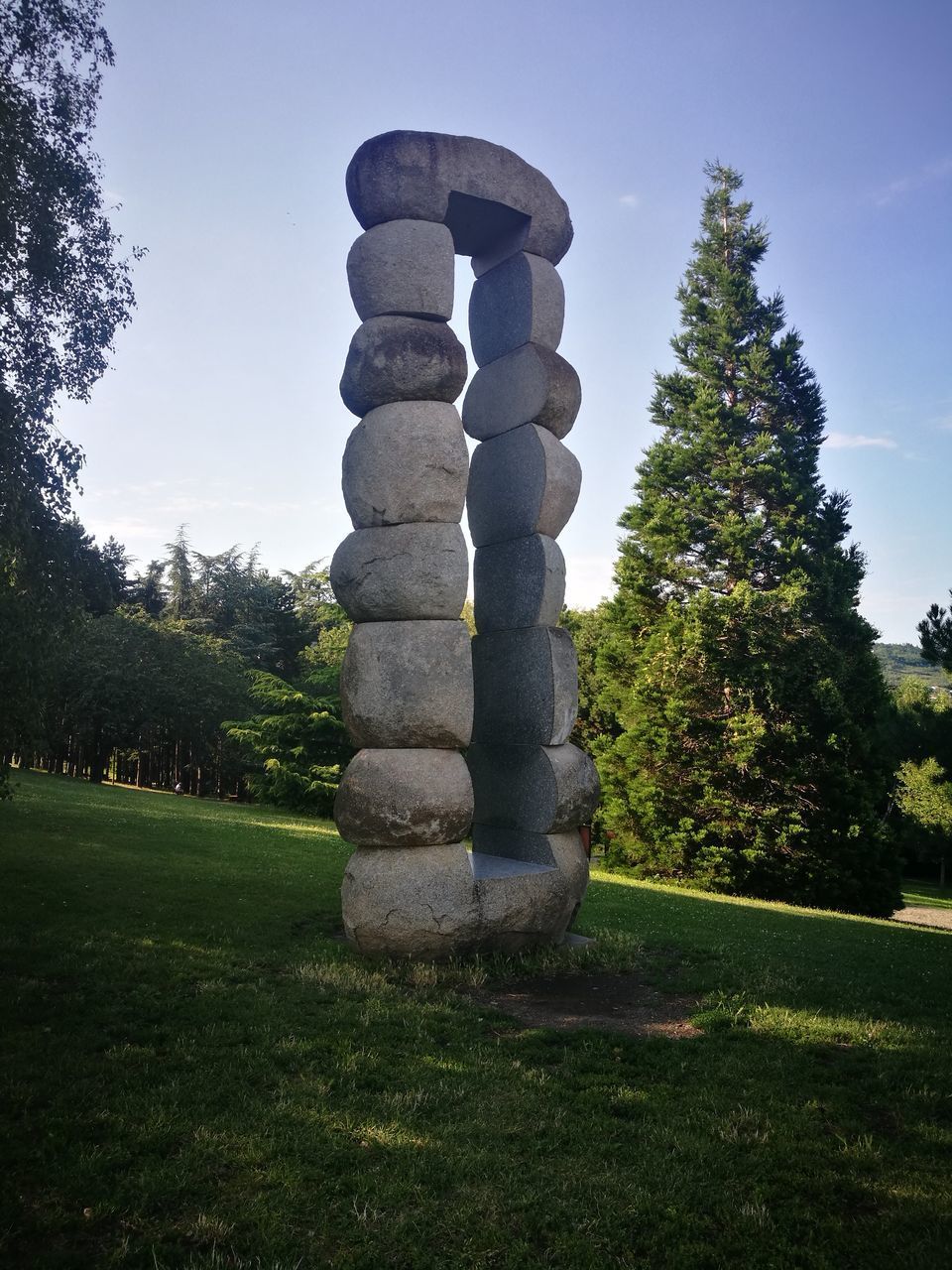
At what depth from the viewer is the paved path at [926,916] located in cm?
2742

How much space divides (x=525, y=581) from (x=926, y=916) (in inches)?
994

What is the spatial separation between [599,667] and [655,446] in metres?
7.86

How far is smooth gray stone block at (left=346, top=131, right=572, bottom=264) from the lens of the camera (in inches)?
444

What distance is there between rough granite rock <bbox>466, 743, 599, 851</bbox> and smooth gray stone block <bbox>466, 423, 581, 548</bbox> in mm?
2973

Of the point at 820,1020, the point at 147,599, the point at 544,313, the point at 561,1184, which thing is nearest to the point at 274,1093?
the point at 561,1184

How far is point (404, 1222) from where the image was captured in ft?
15.3

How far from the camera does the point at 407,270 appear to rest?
1111 centimetres

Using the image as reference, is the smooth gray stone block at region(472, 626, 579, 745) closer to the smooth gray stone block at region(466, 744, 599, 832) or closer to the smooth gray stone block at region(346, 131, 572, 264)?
the smooth gray stone block at region(466, 744, 599, 832)

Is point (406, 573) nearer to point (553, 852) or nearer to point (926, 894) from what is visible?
point (553, 852)

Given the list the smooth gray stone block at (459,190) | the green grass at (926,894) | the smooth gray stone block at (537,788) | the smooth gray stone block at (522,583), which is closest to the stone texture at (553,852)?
the smooth gray stone block at (537,788)

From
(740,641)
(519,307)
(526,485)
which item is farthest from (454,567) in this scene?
(740,641)

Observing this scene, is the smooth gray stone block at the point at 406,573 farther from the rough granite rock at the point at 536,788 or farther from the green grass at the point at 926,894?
the green grass at the point at 926,894

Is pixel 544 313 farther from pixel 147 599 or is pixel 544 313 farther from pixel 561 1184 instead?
pixel 147 599

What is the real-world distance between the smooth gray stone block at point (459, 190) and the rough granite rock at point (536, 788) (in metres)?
7.04
